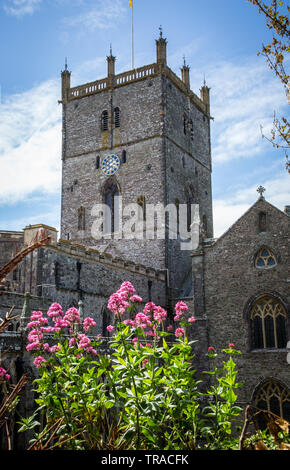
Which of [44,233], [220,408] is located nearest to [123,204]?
[220,408]

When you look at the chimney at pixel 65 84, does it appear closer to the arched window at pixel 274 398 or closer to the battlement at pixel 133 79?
the battlement at pixel 133 79

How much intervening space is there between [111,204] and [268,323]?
18492mm

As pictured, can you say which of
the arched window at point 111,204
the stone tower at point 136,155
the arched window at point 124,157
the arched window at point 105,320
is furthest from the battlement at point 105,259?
the arched window at point 124,157

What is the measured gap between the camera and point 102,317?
25.7m

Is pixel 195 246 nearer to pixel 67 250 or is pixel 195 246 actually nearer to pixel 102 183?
pixel 67 250

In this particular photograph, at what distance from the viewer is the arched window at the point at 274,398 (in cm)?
1977

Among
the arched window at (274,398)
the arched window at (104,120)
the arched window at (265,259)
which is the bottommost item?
the arched window at (274,398)

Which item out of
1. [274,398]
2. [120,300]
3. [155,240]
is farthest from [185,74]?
[120,300]

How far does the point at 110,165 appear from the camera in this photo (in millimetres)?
37406

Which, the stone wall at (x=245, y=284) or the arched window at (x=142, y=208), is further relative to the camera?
the arched window at (x=142, y=208)

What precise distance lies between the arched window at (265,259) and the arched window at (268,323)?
1416 mm

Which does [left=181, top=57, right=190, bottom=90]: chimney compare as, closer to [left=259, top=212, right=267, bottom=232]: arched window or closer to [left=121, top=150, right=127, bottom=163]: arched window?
[left=121, top=150, right=127, bottom=163]: arched window

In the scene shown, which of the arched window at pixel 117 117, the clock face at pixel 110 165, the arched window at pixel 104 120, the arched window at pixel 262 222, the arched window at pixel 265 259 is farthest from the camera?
the arched window at pixel 104 120

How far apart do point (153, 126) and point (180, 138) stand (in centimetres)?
295
